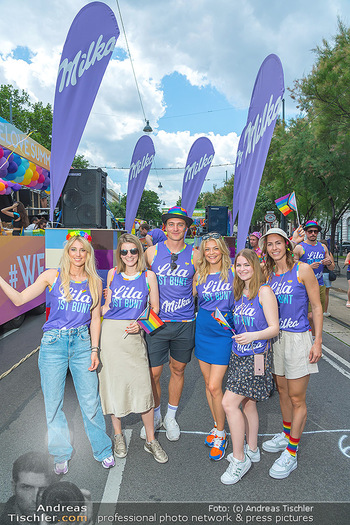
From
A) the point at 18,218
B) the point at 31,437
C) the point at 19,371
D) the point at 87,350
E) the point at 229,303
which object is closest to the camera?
the point at 87,350

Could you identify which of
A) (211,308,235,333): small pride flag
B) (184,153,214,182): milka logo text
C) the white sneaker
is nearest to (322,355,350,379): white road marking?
the white sneaker

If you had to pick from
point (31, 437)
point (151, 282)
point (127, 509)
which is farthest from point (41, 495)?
point (151, 282)

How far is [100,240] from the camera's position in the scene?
4223 mm

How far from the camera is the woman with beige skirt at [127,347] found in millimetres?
2922

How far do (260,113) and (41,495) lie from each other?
432 cm

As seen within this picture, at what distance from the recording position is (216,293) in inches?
121

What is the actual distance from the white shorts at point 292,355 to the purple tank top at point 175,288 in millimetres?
790

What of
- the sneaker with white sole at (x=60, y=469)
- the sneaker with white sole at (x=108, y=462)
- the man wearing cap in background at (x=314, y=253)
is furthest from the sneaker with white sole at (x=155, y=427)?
the man wearing cap in background at (x=314, y=253)

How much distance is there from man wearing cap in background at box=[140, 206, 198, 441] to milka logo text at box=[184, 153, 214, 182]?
7018 millimetres

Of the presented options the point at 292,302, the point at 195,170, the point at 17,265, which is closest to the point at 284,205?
the point at 292,302

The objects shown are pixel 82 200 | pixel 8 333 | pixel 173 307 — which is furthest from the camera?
pixel 82 200

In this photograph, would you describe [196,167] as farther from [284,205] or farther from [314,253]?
[284,205]

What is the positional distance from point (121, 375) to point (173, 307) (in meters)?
0.72

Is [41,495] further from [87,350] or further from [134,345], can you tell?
[134,345]
